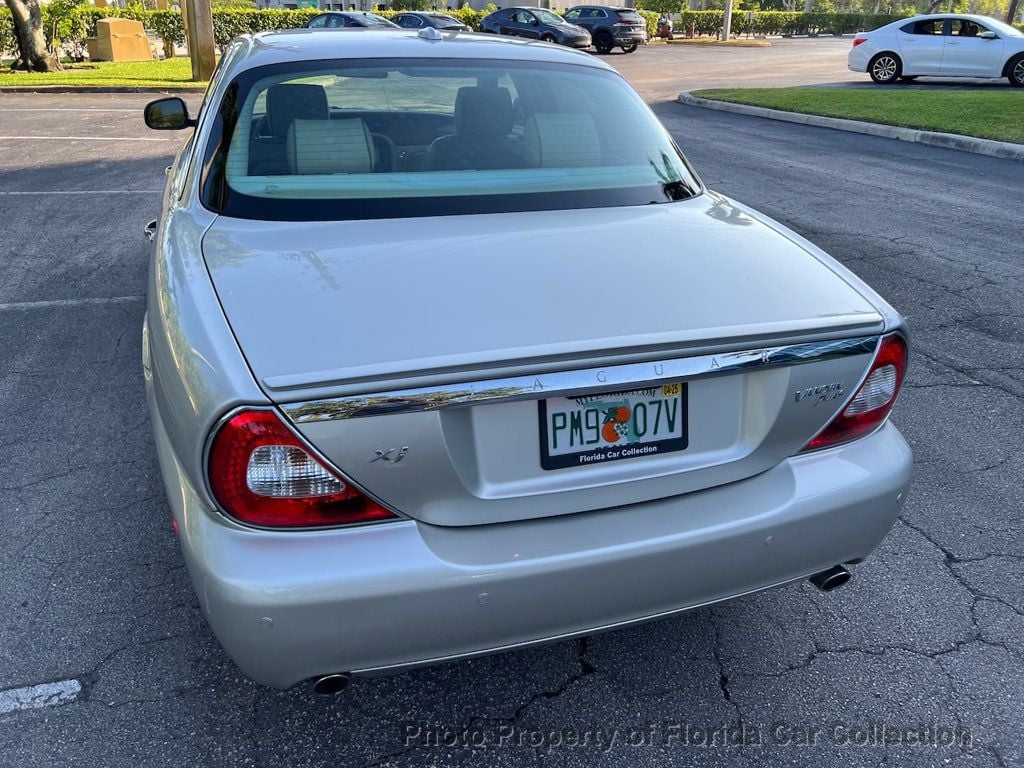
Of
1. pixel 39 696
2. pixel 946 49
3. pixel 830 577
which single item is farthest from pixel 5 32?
pixel 830 577

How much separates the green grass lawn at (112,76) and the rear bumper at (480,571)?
19.9 meters

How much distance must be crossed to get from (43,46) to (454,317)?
2587cm

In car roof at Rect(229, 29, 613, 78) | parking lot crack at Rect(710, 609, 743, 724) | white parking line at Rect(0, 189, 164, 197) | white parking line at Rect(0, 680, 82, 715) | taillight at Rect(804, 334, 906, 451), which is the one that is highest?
car roof at Rect(229, 29, 613, 78)

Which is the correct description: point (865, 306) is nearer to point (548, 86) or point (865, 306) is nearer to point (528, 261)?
point (528, 261)

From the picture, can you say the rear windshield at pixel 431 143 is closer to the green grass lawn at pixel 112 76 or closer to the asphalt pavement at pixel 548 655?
the asphalt pavement at pixel 548 655

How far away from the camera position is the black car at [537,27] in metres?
28.3

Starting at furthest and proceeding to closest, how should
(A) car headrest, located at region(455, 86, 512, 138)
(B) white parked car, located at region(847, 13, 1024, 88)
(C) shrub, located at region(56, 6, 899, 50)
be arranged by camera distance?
(C) shrub, located at region(56, 6, 899, 50) < (B) white parked car, located at region(847, 13, 1024, 88) < (A) car headrest, located at region(455, 86, 512, 138)

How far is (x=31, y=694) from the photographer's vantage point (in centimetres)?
233

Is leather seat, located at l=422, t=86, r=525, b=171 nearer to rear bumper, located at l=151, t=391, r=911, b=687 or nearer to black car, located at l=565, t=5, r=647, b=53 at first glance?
rear bumper, located at l=151, t=391, r=911, b=687

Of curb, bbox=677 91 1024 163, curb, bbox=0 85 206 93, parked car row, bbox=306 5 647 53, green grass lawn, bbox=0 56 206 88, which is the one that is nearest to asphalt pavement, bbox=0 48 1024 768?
curb, bbox=677 91 1024 163

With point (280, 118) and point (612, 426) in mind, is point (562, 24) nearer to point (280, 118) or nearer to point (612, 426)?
point (280, 118)

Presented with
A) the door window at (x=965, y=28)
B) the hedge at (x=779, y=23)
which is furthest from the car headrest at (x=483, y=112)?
the hedge at (x=779, y=23)

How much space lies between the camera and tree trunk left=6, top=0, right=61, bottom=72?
21891mm

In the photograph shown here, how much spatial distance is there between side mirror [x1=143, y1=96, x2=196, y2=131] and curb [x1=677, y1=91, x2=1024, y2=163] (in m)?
10.4
